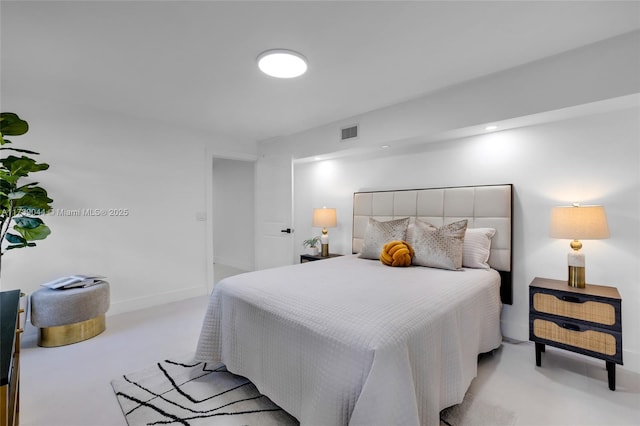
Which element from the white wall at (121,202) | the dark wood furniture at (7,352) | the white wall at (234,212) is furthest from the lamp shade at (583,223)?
the white wall at (234,212)

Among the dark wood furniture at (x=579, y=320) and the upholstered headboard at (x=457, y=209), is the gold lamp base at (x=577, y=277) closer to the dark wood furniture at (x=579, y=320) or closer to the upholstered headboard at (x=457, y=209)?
the dark wood furniture at (x=579, y=320)

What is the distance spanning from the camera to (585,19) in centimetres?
178

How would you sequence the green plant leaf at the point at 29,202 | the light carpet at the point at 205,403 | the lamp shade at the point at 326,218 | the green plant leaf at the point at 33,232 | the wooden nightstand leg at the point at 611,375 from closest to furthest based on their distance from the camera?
the light carpet at the point at 205,403, the wooden nightstand leg at the point at 611,375, the green plant leaf at the point at 29,202, the green plant leaf at the point at 33,232, the lamp shade at the point at 326,218

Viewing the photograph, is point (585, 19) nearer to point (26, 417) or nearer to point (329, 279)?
point (329, 279)

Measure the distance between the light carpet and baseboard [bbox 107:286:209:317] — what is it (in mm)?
1601

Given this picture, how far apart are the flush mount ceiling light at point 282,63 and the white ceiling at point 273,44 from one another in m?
0.06

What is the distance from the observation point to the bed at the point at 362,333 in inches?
49.1

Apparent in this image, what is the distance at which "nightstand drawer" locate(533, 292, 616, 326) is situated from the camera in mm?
1994

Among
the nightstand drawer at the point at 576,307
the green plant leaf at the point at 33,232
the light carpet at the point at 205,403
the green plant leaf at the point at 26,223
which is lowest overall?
the light carpet at the point at 205,403

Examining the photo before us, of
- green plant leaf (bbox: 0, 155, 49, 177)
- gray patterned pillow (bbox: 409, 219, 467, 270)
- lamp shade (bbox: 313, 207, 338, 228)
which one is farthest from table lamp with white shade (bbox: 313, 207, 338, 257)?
green plant leaf (bbox: 0, 155, 49, 177)

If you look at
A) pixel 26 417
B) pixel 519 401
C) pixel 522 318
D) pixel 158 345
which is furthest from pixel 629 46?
pixel 26 417

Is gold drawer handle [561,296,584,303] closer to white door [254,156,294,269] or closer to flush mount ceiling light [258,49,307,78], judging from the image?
flush mount ceiling light [258,49,307,78]

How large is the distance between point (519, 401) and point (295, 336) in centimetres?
151

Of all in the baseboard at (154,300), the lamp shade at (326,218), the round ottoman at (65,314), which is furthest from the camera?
the lamp shade at (326,218)
